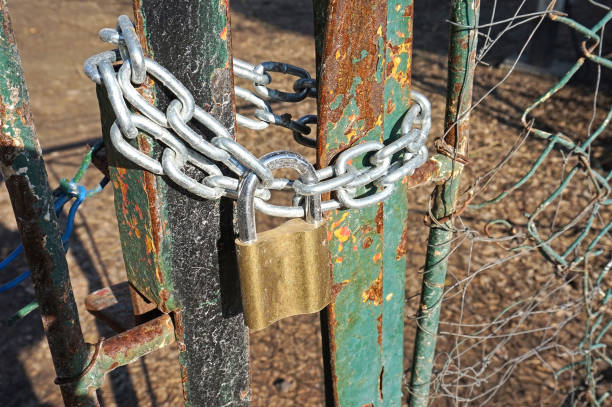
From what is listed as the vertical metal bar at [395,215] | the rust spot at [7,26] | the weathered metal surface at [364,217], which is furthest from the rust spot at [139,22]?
the vertical metal bar at [395,215]

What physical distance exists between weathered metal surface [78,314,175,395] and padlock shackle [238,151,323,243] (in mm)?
240

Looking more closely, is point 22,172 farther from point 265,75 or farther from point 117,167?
point 265,75

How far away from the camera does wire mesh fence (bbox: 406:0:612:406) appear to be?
1.85m

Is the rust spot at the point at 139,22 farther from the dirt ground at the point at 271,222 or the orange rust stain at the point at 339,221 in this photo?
the dirt ground at the point at 271,222

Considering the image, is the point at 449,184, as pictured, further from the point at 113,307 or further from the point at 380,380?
the point at 113,307

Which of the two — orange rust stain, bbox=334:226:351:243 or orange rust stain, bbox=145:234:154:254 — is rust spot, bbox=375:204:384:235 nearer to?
orange rust stain, bbox=334:226:351:243

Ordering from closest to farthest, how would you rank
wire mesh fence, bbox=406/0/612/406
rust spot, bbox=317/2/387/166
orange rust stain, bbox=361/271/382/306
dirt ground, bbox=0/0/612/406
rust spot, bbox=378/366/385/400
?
rust spot, bbox=317/2/387/166 → orange rust stain, bbox=361/271/382/306 → rust spot, bbox=378/366/385/400 → wire mesh fence, bbox=406/0/612/406 → dirt ground, bbox=0/0/612/406

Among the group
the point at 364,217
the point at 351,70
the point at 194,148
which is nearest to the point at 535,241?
the point at 364,217

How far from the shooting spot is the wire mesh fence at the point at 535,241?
1.85 m

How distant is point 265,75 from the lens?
3.90ft

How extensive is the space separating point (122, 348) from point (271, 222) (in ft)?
11.6

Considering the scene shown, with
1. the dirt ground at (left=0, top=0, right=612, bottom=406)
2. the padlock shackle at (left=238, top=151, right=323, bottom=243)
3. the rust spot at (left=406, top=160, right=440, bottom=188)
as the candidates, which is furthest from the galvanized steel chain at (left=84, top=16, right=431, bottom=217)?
the dirt ground at (left=0, top=0, right=612, bottom=406)

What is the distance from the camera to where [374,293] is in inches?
50.2

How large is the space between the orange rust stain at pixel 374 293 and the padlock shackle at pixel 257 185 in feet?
1.03
